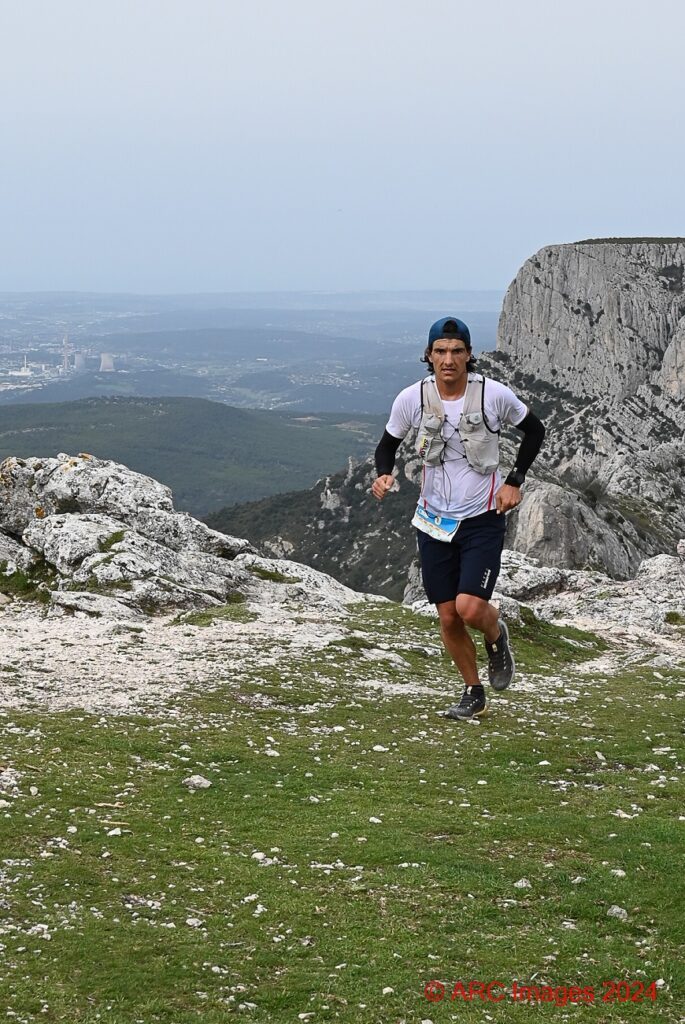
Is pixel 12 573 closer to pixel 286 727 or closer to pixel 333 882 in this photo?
pixel 286 727

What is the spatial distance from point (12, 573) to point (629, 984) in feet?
83.0

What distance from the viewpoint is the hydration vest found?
12.3 m

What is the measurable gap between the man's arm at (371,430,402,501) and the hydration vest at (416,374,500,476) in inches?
22.2

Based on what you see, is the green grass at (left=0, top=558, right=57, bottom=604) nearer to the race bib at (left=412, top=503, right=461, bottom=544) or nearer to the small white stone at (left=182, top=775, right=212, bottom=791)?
the small white stone at (left=182, top=775, right=212, bottom=791)

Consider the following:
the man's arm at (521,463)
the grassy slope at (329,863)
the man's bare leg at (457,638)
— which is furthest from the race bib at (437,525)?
the grassy slope at (329,863)

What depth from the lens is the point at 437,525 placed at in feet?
42.4

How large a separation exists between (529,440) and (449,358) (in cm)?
188

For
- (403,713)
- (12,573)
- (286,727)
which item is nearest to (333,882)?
(286,727)

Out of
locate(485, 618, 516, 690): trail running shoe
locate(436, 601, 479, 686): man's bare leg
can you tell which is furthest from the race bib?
locate(485, 618, 516, 690): trail running shoe

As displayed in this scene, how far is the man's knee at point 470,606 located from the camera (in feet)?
42.3

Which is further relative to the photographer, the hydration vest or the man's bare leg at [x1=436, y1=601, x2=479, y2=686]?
the man's bare leg at [x1=436, y1=601, x2=479, y2=686]

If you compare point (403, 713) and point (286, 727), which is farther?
point (403, 713)

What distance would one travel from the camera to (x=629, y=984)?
7141 millimetres

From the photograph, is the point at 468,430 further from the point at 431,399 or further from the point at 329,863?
the point at 329,863
